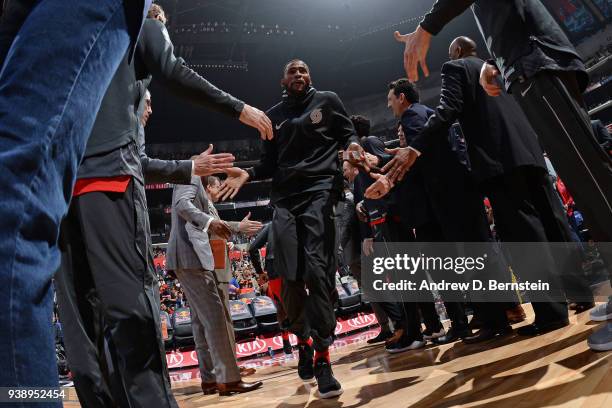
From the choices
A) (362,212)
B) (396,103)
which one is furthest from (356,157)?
(362,212)

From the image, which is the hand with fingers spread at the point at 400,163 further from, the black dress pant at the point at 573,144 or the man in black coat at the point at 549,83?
the black dress pant at the point at 573,144

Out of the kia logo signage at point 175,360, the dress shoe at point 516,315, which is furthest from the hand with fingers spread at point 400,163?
the kia logo signage at point 175,360

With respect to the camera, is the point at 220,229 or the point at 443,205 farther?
the point at 443,205

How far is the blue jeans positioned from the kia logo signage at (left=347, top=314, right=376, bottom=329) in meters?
7.43

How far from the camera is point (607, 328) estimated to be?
1.74 meters

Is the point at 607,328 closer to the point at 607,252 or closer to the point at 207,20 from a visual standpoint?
the point at 607,252

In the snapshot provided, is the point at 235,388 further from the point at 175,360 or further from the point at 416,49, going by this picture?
the point at 175,360

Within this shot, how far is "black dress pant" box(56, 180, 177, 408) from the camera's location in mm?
1343

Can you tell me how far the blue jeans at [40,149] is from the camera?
0.51 meters

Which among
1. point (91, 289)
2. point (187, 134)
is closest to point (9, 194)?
point (91, 289)

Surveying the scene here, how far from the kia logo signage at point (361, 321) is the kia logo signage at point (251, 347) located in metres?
1.54

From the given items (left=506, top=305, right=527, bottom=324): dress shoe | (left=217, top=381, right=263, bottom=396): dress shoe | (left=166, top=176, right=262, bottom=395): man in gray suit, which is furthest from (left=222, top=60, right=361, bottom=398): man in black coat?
(left=506, top=305, right=527, bottom=324): dress shoe

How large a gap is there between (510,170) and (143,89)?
82.3 inches

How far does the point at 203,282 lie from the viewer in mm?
3490
